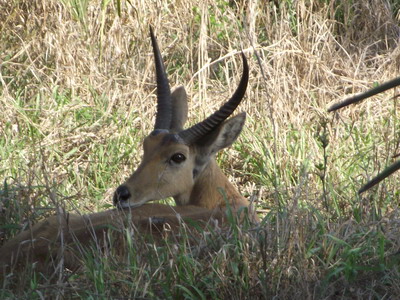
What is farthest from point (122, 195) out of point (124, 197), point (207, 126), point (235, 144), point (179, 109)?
point (235, 144)

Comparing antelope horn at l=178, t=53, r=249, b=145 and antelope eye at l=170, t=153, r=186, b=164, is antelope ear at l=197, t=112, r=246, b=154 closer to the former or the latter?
antelope horn at l=178, t=53, r=249, b=145

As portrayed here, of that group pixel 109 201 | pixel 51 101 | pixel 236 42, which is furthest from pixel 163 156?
pixel 236 42

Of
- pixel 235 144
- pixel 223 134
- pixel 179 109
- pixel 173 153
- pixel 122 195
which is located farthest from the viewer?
pixel 235 144

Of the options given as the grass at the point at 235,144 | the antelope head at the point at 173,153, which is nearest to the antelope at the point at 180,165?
the antelope head at the point at 173,153

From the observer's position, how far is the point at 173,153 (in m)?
6.02

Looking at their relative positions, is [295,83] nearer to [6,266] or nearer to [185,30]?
[185,30]

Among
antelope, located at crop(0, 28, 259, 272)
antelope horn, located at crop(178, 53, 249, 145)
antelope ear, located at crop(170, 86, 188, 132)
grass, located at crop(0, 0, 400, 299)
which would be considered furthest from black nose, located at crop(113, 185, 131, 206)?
antelope ear, located at crop(170, 86, 188, 132)

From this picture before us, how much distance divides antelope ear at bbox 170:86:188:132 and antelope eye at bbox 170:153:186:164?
0.46 metres

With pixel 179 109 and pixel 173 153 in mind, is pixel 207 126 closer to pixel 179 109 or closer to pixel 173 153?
pixel 173 153

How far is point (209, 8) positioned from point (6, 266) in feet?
17.0

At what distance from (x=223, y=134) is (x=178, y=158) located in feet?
1.32

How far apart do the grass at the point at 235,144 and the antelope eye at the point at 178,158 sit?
0.63 metres

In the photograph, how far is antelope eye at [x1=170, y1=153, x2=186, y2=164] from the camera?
6.04m

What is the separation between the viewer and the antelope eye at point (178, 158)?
6035 mm
